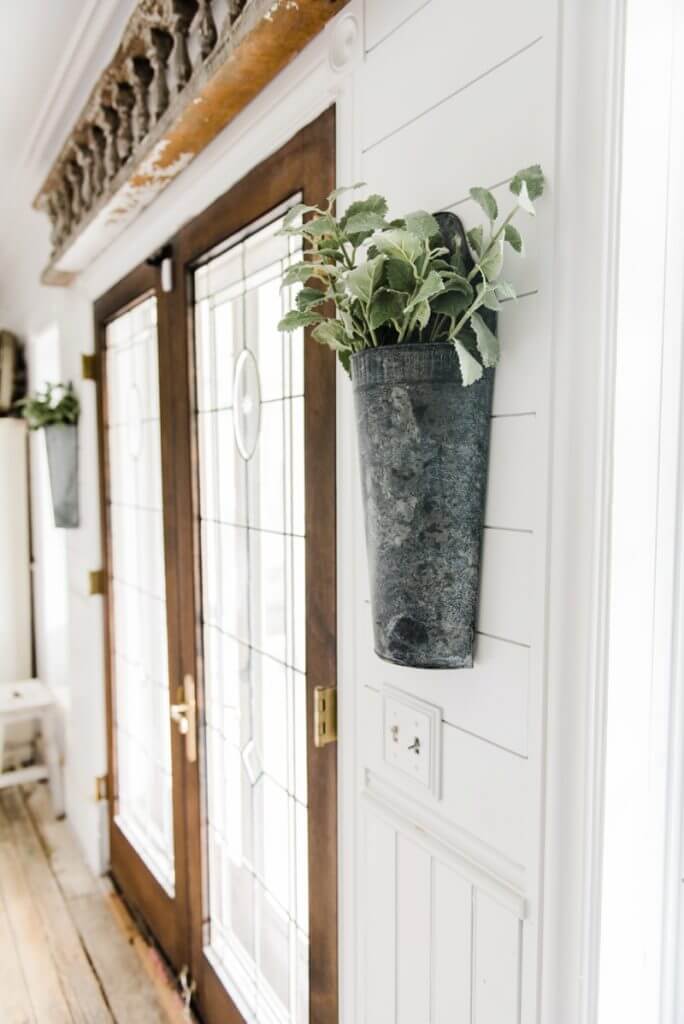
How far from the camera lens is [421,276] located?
72 cm

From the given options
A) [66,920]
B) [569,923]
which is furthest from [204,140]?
[66,920]

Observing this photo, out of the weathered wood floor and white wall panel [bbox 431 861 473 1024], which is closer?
white wall panel [bbox 431 861 473 1024]

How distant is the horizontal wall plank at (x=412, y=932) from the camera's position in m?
0.93

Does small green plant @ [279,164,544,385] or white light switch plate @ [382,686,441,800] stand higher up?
small green plant @ [279,164,544,385]

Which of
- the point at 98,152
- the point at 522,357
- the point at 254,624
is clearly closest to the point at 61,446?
the point at 98,152

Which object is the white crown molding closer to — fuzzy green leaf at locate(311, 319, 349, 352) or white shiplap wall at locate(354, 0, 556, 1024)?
white shiplap wall at locate(354, 0, 556, 1024)

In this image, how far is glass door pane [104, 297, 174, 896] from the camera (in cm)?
201

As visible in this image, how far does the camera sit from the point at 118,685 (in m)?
2.37

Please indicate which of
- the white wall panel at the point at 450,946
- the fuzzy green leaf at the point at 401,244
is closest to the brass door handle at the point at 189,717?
the white wall panel at the point at 450,946

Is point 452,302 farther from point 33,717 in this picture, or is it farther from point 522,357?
point 33,717

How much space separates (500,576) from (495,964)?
18.7 inches

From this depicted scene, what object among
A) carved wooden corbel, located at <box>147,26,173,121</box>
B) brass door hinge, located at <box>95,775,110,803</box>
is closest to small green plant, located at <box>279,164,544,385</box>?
carved wooden corbel, located at <box>147,26,173,121</box>

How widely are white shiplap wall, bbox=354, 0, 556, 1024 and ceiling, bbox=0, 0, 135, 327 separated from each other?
119 cm

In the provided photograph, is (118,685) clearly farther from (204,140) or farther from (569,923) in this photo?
(569,923)
